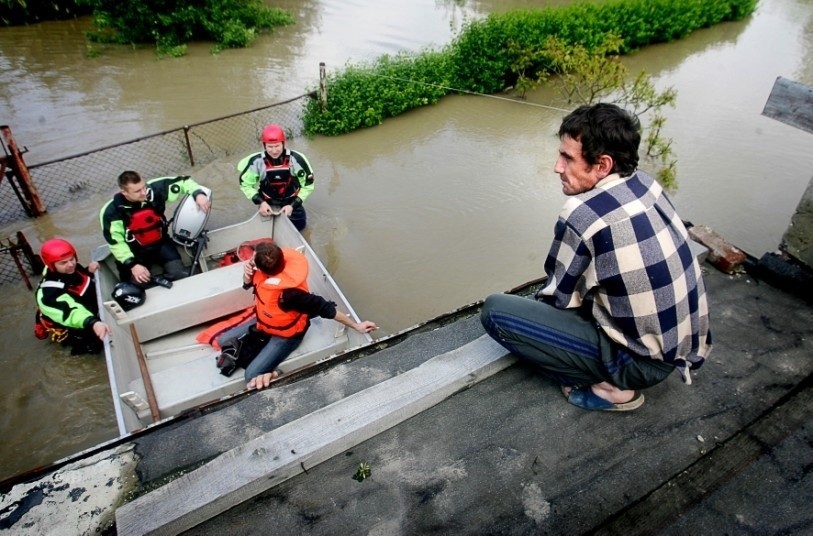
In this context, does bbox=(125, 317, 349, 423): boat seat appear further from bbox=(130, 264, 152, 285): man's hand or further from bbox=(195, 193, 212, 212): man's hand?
bbox=(195, 193, 212, 212): man's hand

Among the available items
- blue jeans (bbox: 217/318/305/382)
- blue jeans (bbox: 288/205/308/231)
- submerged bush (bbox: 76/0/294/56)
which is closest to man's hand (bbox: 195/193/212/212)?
blue jeans (bbox: 288/205/308/231)

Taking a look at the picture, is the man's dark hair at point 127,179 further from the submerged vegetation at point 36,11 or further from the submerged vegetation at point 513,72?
the submerged vegetation at point 36,11

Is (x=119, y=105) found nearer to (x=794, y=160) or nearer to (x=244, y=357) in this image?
(x=244, y=357)

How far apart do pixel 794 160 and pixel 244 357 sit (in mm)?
10317

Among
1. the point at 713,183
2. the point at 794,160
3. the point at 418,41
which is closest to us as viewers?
the point at 713,183

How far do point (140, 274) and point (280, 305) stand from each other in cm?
193

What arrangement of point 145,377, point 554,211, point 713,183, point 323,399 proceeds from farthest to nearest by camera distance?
1. point 713,183
2. point 554,211
3. point 145,377
4. point 323,399

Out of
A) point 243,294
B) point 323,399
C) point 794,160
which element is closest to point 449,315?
point 323,399

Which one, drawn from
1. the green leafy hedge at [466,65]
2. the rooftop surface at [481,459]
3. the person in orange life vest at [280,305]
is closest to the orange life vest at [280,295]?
the person in orange life vest at [280,305]

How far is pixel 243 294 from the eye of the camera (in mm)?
5133

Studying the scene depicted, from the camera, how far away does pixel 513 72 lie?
1153cm

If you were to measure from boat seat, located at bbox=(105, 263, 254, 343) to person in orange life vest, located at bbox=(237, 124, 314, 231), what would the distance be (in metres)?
1.20

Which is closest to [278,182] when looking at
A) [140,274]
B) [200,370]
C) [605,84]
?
[140,274]

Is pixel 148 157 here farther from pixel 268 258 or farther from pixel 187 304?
pixel 268 258
